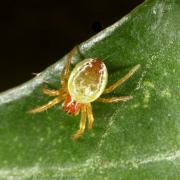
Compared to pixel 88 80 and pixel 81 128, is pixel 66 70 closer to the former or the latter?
pixel 88 80

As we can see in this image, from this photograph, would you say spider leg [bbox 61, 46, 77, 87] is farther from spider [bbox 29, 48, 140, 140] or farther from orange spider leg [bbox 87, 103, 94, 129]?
orange spider leg [bbox 87, 103, 94, 129]

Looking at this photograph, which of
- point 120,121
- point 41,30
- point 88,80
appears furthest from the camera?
point 41,30

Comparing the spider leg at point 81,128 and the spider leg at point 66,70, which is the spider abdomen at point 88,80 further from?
the spider leg at point 81,128

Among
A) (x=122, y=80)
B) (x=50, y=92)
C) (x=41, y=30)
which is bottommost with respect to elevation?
(x=41, y=30)

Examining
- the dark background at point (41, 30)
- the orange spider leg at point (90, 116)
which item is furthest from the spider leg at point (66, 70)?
the dark background at point (41, 30)

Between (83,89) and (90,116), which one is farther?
(83,89)

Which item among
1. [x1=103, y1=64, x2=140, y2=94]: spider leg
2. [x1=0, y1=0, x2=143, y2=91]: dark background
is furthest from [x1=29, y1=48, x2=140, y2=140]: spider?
[x1=0, y1=0, x2=143, y2=91]: dark background

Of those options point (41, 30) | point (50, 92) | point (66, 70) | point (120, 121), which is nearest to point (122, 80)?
point (120, 121)
